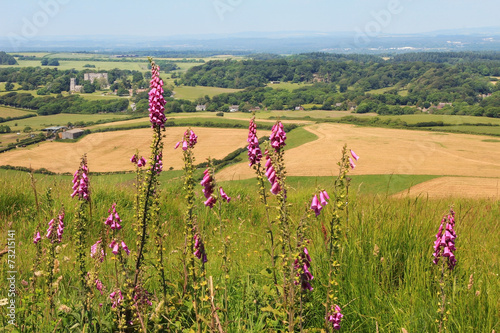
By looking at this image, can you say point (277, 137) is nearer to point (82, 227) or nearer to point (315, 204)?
point (315, 204)

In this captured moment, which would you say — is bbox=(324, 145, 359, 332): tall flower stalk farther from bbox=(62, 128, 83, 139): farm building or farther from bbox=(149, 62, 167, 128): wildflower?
bbox=(62, 128, 83, 139): farm building

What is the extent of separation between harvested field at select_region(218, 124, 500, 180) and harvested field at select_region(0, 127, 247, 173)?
376 inches

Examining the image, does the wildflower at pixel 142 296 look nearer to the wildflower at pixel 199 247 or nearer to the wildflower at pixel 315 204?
the wildflower at pixel 199 247

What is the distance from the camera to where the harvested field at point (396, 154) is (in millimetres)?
42656

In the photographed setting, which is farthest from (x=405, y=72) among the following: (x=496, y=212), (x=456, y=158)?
(x=496, y=212)

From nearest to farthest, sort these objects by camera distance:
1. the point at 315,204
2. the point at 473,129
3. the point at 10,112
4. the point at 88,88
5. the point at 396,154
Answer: the point at 315,204
the point at 396,154
the point at 473,129
the point at 10,112
the point at 88,88

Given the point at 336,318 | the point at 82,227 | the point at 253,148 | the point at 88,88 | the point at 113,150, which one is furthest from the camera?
the point at 88,88

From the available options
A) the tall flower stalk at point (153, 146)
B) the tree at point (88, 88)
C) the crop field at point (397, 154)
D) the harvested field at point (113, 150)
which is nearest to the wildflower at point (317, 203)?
the tall flower stalk at point (153, 146)

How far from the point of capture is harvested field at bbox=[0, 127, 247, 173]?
1887 inches

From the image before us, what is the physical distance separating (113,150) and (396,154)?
3685 cm

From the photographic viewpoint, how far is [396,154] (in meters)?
52.5

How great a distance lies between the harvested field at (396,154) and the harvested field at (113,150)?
956 cm

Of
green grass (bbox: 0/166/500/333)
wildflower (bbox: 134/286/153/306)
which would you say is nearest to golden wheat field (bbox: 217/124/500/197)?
green grass (bbox: 0/166/500/333)

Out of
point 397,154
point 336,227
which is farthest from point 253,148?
point 397,154
